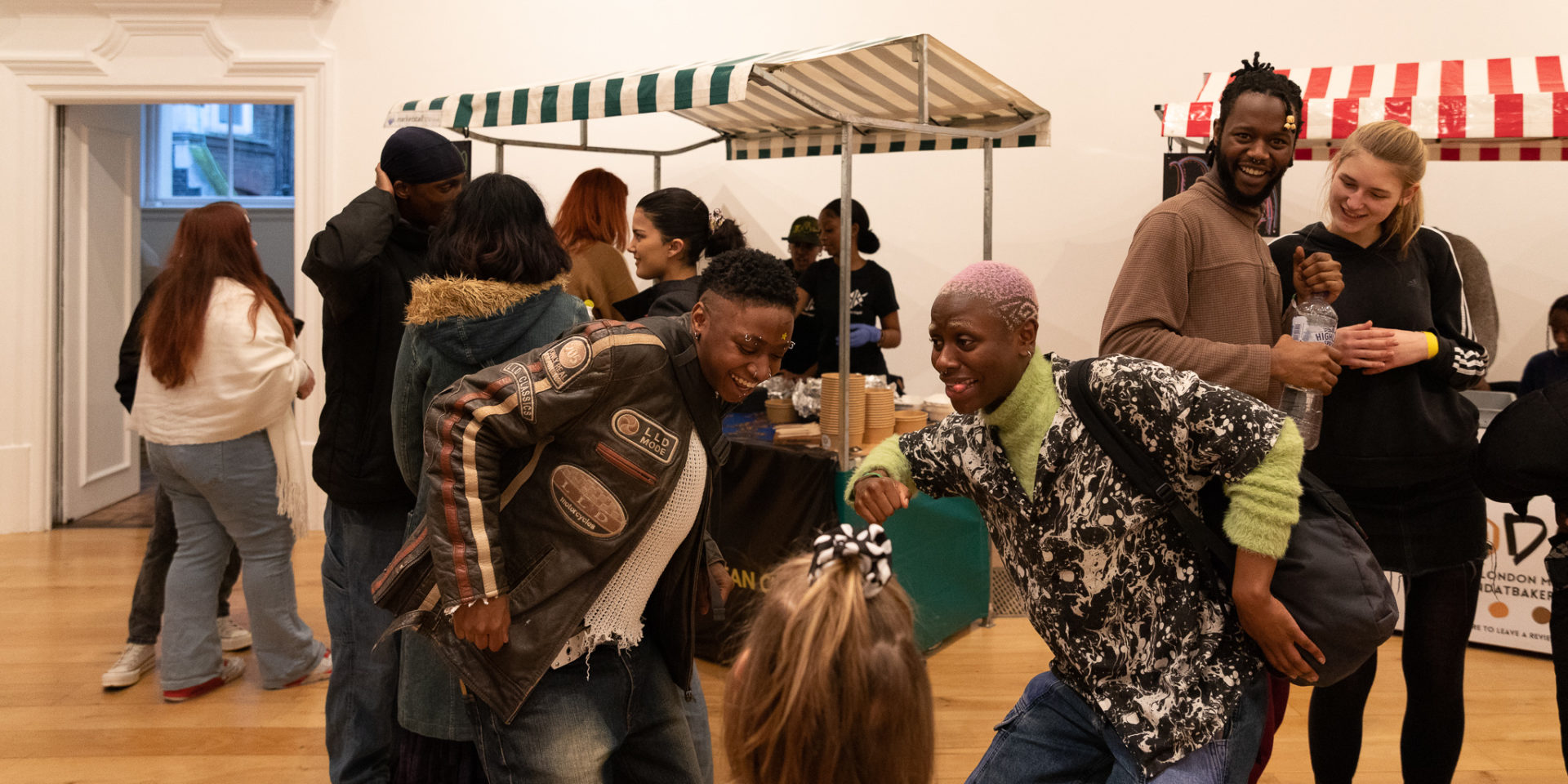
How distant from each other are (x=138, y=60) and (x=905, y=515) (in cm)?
553

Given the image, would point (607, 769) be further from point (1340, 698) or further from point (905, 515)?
point (905, 515)

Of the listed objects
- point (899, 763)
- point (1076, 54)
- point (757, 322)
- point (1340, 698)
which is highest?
point (1076, 54)

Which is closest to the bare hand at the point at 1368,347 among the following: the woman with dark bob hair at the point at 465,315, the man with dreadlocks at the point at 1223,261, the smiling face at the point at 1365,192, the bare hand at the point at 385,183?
the man with dreadlocks at the point at 1223,261

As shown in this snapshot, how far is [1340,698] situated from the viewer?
256cm

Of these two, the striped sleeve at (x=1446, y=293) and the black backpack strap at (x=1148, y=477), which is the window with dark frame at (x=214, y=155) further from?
the black backpack strap at (x=1148, y=477)

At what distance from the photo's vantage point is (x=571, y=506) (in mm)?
1854

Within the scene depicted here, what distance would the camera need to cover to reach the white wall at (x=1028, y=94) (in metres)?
6.21

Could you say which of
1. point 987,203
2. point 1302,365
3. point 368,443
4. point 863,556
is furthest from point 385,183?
point 987,203

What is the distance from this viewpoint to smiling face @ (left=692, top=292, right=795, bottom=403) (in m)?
1.91

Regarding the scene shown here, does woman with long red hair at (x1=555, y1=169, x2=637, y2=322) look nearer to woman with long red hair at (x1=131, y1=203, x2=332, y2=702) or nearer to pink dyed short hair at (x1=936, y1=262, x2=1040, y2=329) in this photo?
woman with long red hair at (x1=131, y1=203, x2=332, y2=702)

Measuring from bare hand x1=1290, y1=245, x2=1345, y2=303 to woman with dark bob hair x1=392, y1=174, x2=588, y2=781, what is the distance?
5.19 feet

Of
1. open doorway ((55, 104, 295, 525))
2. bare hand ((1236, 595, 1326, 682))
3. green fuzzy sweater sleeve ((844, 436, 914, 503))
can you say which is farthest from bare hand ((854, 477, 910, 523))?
open doorway ((55, 104, 295, 525))

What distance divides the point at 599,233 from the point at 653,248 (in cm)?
90

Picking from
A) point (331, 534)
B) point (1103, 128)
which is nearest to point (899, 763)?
point (331, 534)
